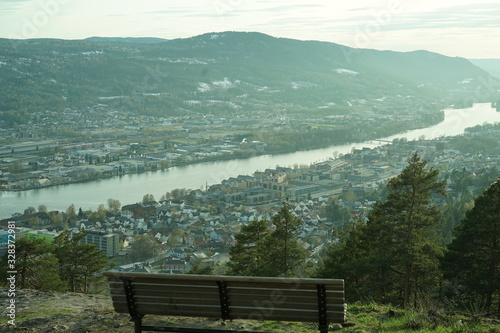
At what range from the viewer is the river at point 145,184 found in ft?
→ 61.5

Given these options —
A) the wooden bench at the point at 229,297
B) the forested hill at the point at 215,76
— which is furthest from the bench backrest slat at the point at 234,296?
the forested hill at the point at 215,76

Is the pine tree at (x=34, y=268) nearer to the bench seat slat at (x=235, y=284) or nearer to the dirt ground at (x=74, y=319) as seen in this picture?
the dirt ground at (x=74, y=319)

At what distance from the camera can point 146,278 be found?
2.08 m

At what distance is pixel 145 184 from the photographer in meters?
21.7

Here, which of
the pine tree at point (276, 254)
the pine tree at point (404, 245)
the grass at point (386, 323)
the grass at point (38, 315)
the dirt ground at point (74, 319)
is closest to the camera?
the grass at point (386, 323)

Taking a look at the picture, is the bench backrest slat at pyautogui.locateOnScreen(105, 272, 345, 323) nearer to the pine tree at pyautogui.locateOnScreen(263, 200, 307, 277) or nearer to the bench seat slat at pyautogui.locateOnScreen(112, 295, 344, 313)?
the bench seat slat at pyautogui.locateOnScreen(112, 295, 344, 313)

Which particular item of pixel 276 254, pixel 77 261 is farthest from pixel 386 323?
pixel 77 261

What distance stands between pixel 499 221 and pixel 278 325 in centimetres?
292

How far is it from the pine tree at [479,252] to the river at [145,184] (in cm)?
1465

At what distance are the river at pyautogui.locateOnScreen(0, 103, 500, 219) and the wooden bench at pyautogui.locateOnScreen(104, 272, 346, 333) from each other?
16.0m

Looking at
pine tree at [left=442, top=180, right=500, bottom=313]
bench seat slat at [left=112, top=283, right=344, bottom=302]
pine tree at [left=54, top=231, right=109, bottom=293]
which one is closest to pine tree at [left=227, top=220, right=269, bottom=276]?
pine tree at [left=54, top=231, right=109, bottom=293]

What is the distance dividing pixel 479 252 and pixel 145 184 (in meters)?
18.0

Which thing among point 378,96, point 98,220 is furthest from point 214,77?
point 98,220

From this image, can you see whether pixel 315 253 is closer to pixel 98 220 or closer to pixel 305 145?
pixel 98 220
